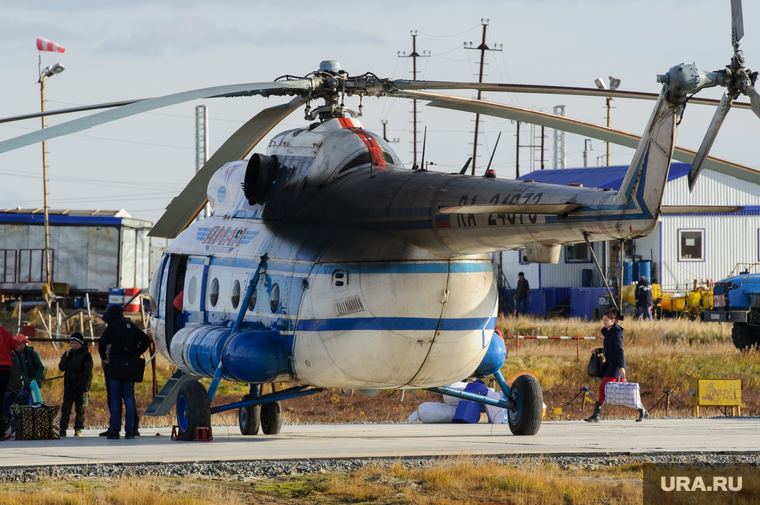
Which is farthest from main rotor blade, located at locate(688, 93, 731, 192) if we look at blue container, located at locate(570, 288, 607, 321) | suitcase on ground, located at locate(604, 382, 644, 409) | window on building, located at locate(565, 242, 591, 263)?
window on building, located at locate(565, 242, 591, 263)

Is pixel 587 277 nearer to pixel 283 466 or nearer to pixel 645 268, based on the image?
pixel 645 268

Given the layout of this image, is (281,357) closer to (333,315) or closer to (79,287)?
(333,315)

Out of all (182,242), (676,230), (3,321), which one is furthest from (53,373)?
(676,230)

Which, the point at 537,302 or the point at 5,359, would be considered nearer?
the point at 5,359

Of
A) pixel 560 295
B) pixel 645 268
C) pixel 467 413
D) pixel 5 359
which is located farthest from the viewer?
pixel 560 295

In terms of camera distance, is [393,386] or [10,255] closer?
[393,386]

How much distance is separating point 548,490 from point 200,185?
25.2 feet

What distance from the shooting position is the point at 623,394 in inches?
602

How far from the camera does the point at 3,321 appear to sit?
39.1 metres

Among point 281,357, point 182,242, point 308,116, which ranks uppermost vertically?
point 308,116

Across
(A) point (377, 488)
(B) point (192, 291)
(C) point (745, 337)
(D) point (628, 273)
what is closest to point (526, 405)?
(A) point (377, 488)

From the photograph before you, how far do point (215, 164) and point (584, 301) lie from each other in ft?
103

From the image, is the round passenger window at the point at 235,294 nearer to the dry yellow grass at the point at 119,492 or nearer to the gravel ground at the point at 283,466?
the gravel ground at the point at 283,466

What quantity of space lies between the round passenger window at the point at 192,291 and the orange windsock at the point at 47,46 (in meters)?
17.0
